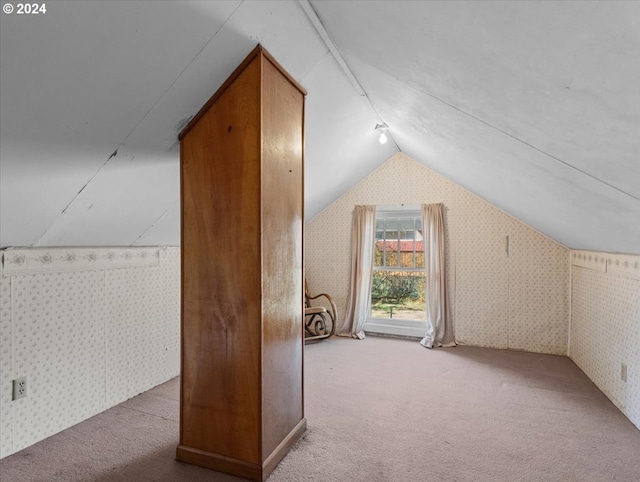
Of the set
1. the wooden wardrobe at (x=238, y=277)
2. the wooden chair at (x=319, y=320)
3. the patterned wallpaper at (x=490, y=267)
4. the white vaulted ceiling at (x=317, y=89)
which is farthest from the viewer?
the wooden chair at (x=319, y=320)

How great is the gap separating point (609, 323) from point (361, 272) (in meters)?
2.73

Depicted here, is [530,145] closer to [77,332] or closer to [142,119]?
[142,119]

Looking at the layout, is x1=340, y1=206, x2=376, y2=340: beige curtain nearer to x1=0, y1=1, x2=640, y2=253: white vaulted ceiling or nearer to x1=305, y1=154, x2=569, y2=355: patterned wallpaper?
x1=305, y1=154, x2=569, y2=355: patterned wallpaper

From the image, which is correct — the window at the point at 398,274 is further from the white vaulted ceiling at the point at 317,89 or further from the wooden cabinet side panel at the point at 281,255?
the wooden cabinet side panel at the point at 281,255

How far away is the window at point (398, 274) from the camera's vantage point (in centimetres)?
501

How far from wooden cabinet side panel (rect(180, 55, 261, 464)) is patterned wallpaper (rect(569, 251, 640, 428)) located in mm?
2652

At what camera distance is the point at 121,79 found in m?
1.63

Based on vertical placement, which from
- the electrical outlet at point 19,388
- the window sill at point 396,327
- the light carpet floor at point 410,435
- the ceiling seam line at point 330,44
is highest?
the ceiling seam line at point 330,44

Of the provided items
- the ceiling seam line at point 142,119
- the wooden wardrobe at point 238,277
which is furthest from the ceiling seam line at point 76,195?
the wooden wardrobe at point 238,277

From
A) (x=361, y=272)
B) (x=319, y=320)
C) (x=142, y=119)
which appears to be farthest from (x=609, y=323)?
(x=142, y=119)

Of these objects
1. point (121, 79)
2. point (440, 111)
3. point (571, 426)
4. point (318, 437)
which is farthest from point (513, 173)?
point (121, 79)

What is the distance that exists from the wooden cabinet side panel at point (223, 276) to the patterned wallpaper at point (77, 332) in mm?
988

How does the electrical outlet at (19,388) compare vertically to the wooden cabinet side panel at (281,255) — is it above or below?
below

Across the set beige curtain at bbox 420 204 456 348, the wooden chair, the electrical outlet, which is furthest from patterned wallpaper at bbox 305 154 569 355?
the electrical outlet
